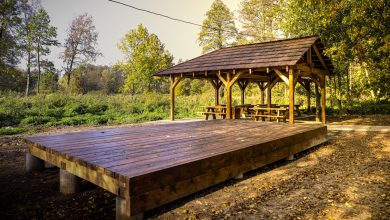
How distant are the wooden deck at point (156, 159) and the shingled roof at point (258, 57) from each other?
4713 mm

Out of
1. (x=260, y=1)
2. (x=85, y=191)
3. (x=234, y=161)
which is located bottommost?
(x=85, y=191)

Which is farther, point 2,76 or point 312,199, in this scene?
point 2,76

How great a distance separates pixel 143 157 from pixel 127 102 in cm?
1714

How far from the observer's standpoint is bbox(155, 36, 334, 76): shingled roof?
33.0 feet

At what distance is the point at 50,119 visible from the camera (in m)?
14.3

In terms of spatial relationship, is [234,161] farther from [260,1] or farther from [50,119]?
[260,1]

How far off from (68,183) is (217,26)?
28.3m

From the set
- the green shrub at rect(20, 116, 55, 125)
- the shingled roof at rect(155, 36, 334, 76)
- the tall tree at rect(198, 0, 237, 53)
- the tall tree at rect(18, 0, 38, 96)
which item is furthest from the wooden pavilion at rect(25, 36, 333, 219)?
the tall tree at rect(198, 0, 237, 53)

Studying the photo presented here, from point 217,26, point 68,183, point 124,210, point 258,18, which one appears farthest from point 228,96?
point 217,26

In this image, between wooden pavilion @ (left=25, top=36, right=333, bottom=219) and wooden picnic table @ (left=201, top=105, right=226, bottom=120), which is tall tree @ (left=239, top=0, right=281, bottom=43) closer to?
wooden picnic table @ (left=201, top=105, right=226, bottom=120)

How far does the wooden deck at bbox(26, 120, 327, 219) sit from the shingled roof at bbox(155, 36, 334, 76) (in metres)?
4.71

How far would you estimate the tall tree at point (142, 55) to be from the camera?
24.2 metres

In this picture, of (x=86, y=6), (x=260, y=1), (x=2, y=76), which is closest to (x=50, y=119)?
(x=86, y=6)

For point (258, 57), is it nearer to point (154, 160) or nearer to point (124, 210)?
point (154, 160)
